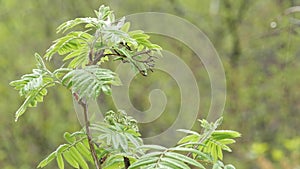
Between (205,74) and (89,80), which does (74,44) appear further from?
(205,74)

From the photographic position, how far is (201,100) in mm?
4844

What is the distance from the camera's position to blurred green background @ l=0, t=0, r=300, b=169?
181 inches

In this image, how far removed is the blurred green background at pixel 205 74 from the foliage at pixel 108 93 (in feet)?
11.8

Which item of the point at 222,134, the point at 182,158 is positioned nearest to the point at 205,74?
the point at 222,134

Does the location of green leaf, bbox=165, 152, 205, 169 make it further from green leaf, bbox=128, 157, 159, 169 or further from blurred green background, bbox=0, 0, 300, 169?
blurred green background, bbox=0, 0, 300, 169

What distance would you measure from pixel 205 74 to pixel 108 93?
13.4 feet

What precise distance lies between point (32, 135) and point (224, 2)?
2065 millimetres

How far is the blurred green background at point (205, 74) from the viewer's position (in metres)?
4.59

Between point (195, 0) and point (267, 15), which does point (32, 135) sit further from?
point (267, 15)

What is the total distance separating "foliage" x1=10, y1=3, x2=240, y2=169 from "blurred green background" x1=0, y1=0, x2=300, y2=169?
3605 mm

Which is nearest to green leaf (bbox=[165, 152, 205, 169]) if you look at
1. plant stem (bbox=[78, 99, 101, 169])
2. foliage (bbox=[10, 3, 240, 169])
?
foliage (bbox=[10, 3, 240, 169])

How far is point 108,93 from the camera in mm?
782

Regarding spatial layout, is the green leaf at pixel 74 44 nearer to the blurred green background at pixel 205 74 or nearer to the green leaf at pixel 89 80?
the green leaf at pixel 89 80

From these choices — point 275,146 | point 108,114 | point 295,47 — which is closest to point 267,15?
point 295,47
